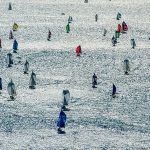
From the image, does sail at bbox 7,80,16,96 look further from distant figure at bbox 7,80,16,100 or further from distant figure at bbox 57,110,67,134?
distant figure at bbox 57,110,67,134

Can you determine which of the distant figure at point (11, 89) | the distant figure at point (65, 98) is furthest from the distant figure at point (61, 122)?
the distant figure at point (11, 89)

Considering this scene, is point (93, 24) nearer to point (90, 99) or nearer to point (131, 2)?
point (131, 2)

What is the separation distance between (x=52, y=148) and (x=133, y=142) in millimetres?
3697

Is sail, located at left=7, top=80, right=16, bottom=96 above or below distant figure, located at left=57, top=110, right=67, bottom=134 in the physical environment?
above

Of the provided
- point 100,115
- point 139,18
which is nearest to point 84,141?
point 100,115

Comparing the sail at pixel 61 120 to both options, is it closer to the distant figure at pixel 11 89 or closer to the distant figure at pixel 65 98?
the distant figure at pixel 65 98

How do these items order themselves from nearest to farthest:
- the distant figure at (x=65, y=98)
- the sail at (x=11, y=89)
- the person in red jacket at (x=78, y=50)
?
the distant figure at (x=65, y=98), the sail at (x=11, y=89), the person in red jacket at (x=78, y=50)

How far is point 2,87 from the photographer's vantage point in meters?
32.7

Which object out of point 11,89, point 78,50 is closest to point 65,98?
point 11,89

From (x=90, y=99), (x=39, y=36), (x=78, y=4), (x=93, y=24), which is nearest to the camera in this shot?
(x=90, y=99)

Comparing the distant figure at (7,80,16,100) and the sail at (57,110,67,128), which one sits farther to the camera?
the distant figure at (7,80,16,100)

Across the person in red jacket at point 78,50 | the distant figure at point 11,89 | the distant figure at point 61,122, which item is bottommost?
the distant figure at point 61,122

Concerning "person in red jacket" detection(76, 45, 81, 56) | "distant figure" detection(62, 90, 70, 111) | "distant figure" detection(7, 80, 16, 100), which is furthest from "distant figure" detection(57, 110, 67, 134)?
"person in red jacket" detection(76, 45, 81, 56)

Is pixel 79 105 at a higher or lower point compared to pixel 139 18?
lower
